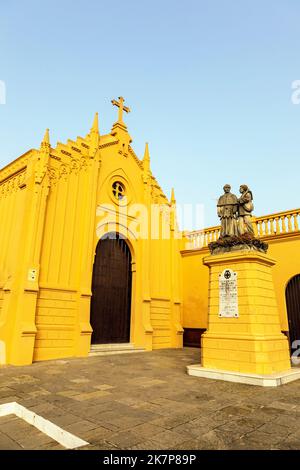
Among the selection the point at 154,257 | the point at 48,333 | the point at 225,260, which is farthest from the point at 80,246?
the point at 225,260

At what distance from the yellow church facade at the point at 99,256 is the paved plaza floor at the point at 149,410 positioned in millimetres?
2532

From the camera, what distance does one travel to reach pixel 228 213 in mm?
9211

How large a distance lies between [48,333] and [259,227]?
9.68 metres

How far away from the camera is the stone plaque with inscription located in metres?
8.16

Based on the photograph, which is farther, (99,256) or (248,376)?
(99,256)

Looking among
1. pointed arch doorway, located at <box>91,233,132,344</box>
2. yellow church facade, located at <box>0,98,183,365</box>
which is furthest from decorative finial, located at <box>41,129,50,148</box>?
pointed arch doorway, located at <box>91,233,132,344</box>

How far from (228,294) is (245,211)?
2.50 m

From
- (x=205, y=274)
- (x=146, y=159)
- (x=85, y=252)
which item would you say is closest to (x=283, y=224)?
(x=205, y=274)

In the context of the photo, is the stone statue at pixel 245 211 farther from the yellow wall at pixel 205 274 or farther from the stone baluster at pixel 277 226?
the stone baluster at pixel 277 226

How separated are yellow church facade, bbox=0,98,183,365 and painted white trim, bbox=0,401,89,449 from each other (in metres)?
4.72

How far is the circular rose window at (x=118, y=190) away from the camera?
14133 mm

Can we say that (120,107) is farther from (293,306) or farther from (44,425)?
(44,425)

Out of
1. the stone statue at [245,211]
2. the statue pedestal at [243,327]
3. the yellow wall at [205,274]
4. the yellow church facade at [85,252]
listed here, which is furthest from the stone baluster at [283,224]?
the yellow church facade at [85,252]

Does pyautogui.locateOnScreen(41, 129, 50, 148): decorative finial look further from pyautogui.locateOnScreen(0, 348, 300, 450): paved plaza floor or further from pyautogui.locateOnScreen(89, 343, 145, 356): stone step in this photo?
pyautogui.locateOnScreen(89, 343, 145, 356): stone step
